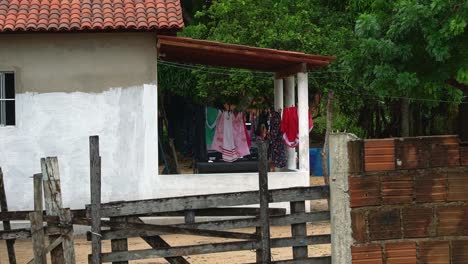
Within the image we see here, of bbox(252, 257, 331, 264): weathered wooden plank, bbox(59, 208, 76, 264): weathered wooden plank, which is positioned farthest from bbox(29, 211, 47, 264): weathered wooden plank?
bbox(252, 257, 331, 264): weathered wooden plank

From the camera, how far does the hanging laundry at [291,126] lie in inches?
607

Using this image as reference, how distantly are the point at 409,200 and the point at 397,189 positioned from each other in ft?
0.41

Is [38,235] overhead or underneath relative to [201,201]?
underneath

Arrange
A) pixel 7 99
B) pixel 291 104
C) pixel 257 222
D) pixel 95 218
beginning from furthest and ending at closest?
pixel 291 104, pixel 7 99, pixel 257 222, pixel 95 218

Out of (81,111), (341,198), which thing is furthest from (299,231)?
(81,111)

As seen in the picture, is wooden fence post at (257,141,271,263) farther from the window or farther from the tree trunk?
the tree trunk

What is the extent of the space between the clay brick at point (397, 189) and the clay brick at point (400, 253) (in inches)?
13.1

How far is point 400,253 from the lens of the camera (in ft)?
20.2

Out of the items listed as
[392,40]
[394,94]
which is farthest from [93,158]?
[394,94]

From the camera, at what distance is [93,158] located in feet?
22.4

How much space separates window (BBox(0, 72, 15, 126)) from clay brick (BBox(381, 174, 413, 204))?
926 centimetres

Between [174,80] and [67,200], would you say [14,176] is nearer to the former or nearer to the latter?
[67,200]

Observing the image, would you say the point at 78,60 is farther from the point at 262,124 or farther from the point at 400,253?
the point at 400,253

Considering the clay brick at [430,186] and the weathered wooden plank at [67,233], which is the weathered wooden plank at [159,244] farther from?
the clay brick at [430,186]
